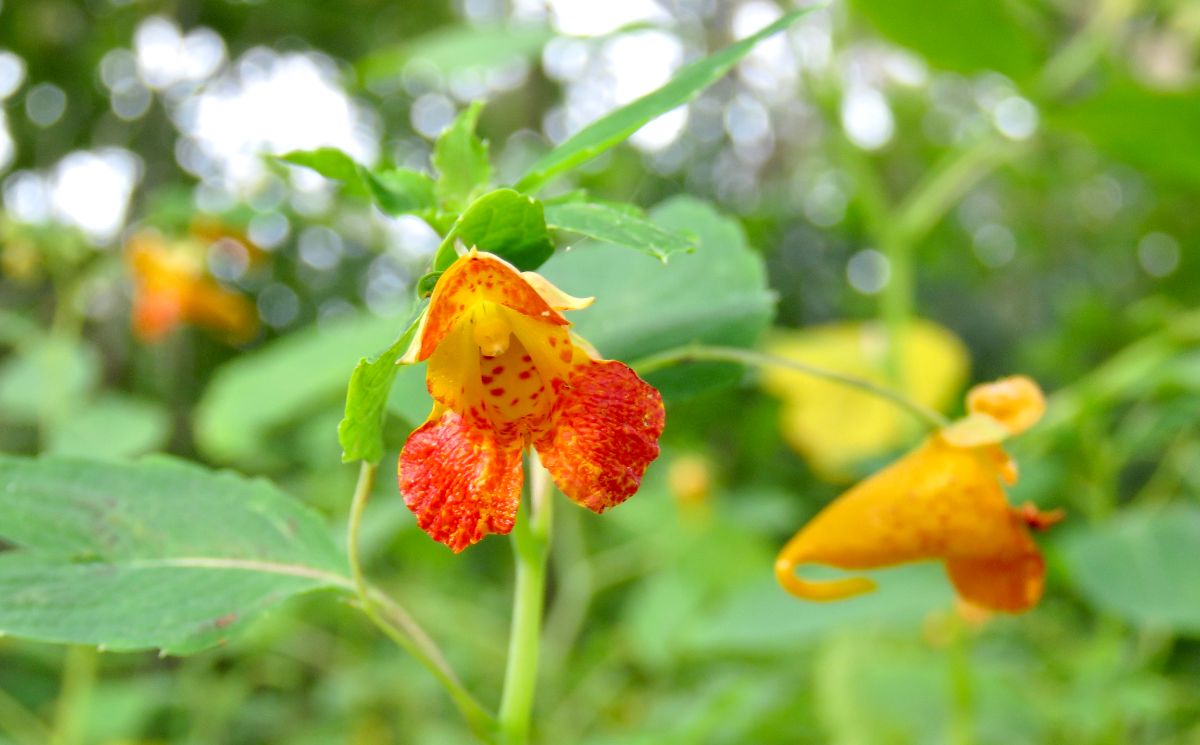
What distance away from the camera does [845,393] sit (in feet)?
7.04

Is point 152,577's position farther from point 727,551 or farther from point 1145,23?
point 1145,23

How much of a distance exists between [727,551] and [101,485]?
61.9 inches

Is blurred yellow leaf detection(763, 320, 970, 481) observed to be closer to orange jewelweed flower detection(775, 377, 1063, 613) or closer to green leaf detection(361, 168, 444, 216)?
orange jewelweed flower detection(775, 377, 1063, 613)

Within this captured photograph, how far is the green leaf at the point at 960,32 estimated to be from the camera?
114 cm

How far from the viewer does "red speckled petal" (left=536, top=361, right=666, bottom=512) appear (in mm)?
401

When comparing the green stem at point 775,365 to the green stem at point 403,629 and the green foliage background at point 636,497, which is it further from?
the green stem at point 403,629

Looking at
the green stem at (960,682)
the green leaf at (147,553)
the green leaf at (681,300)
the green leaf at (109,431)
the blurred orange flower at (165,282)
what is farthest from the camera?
the blurred orange flower at (165,282)

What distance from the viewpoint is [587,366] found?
42 centimetres

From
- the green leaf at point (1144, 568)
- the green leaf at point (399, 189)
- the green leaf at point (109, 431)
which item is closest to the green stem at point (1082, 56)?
the green leaf at point (1144, 568)

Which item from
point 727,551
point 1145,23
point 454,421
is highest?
point 454,421

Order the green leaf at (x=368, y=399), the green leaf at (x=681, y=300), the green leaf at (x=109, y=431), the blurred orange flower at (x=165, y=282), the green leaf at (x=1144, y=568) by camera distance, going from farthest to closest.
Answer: the blurred orange flower at (x=165, y=282), the green leaf at (x=109, y=431), the green leaf at (x=1144, y=568), the green leaf at (x=681, y=300), the green leaf at (x=368, y=399)

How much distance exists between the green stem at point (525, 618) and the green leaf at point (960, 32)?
0.85 metres

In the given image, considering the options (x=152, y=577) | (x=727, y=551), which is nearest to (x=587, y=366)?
(x=152, y=577)

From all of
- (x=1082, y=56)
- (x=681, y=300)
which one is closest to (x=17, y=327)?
(x=681, y=300)
